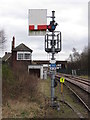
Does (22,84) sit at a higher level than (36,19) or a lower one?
lower

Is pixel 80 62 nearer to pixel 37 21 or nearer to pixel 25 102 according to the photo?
pixel 25 102

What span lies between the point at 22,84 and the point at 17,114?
578 centimetres

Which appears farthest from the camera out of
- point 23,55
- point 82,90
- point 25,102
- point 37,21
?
point 23,55

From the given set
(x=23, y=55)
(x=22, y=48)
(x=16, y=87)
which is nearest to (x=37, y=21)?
(x=16, y=87)

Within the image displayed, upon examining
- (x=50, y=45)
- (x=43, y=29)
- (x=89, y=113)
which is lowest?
(x=89, y=113)

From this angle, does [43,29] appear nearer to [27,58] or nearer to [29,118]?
[29,118]

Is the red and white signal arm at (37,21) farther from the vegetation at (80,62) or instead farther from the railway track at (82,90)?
the vegetation at (80,62)

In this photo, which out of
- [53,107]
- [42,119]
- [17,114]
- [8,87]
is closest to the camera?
[42,119]

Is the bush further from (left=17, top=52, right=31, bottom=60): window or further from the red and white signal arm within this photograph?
(left=17, top=52, right=31, bottom=60): window

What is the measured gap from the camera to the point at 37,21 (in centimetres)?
1193

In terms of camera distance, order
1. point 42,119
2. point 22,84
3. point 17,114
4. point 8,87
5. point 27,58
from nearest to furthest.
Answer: point 42,119, point 17,114, point 8,87, point 22,84, point 27,58

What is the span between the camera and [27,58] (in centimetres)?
4025

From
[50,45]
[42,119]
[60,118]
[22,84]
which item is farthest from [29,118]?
[22,84]

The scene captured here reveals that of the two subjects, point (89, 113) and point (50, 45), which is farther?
point (50, 45)
